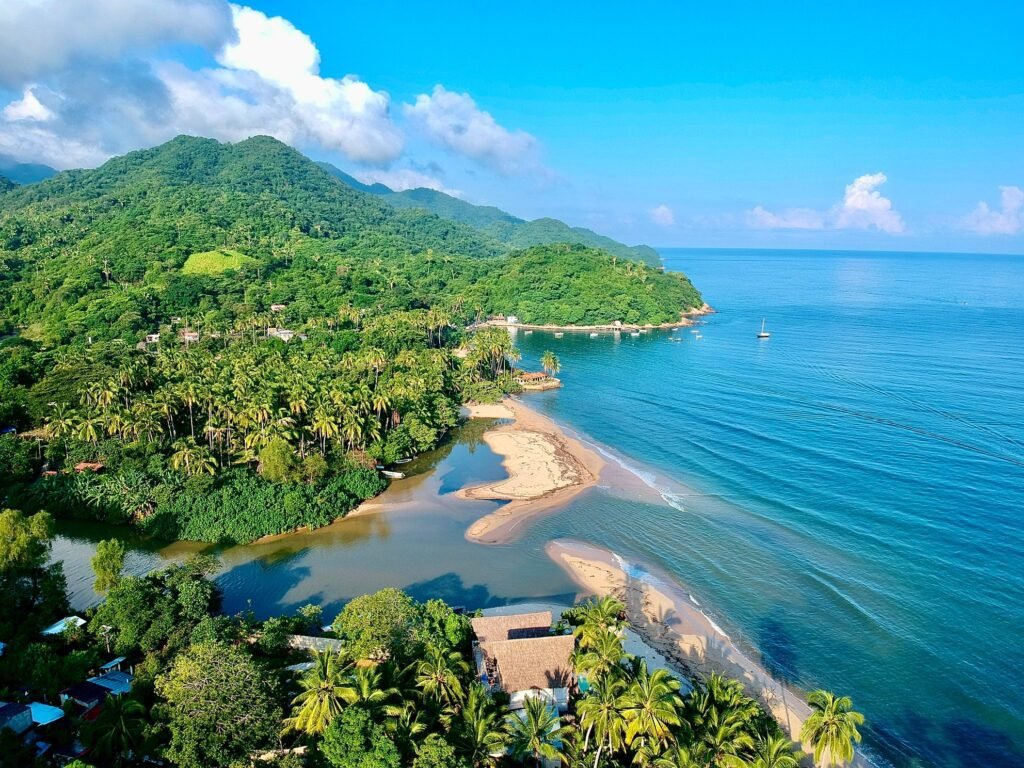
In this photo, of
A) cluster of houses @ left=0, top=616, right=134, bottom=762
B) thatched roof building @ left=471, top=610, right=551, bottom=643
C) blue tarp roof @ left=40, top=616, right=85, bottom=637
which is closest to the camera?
cluster of houses @ left=0, top=616, right=134, bottom=762

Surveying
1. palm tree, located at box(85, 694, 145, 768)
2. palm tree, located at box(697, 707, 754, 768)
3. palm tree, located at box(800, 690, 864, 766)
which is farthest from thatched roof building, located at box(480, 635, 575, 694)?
palm tree, located at box(85, 694, 145, 768)

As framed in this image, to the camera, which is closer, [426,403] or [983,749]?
[983,749]

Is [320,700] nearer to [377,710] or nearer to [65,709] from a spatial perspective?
[377,710]

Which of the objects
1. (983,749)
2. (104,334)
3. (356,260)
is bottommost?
(983,749)

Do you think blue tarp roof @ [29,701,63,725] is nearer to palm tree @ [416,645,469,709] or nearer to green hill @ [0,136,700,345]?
palm tree @ [416,645,469,709]

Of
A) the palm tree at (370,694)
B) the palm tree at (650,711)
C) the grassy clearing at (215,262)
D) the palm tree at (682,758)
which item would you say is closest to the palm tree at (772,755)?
the palm tree at (682,758)

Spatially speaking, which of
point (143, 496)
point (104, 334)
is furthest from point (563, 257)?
point (143, 496)

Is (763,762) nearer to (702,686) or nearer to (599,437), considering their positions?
(702,686)
